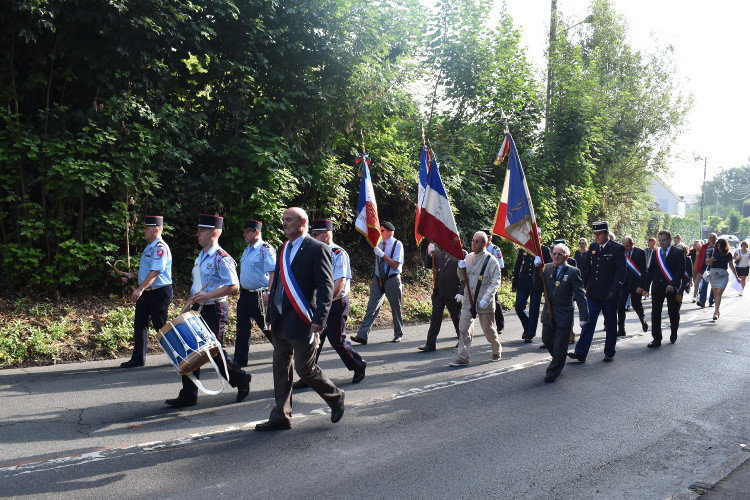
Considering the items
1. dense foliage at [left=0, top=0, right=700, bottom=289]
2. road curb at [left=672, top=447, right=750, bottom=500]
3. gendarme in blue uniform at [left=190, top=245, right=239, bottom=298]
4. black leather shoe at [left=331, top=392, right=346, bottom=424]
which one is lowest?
road curb at [left=672, top=447, right=750, bottom=500]

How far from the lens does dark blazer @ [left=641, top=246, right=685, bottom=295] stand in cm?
1054

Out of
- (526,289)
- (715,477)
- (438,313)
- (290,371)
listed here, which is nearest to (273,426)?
(290,371)

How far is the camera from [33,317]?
9219 millimetres

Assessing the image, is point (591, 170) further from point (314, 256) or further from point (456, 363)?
point (314, 256)

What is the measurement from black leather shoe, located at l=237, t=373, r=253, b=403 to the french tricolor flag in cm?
417

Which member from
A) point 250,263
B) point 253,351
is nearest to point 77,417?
point 250,263

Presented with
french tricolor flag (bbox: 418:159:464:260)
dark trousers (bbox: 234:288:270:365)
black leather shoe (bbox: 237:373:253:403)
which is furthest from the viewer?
french tricolor flag (bbox: 418:159:464:260)

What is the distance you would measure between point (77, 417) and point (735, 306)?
18.3 meters

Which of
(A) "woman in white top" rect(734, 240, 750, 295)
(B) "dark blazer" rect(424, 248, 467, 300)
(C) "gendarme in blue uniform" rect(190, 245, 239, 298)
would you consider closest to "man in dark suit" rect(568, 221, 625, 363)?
(B) "dark blazer" rect(424, 248, 467, 300)

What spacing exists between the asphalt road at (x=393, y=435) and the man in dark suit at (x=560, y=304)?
38cm

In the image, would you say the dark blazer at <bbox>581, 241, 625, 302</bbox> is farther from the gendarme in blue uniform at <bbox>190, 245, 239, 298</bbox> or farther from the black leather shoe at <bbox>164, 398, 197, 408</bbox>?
the black leather shoe at <bbox>164, 398, 197, 408</bbox>

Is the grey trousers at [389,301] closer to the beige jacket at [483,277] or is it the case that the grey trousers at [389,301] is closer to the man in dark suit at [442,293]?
the man in dark suit at [442,293]

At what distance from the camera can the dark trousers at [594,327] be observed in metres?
8.84

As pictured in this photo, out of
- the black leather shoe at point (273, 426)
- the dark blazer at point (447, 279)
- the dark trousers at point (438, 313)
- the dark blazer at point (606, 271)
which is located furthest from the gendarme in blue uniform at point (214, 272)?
the dark blazer at point (606, 271)
